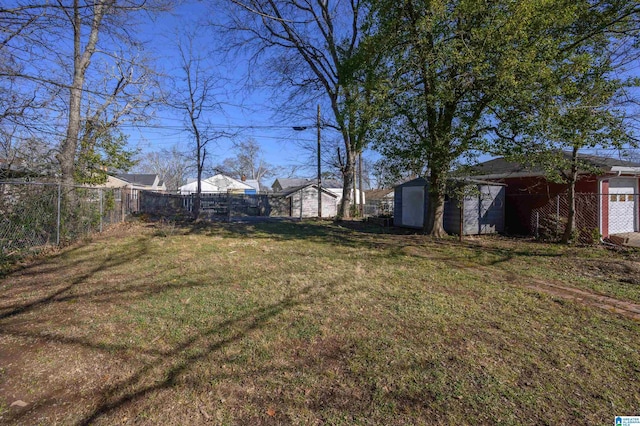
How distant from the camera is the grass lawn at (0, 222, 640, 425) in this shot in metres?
2.27

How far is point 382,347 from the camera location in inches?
122

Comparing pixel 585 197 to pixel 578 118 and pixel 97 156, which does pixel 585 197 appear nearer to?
pixel 578 118

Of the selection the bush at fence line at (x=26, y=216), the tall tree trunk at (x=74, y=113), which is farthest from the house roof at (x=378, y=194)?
the bush at fence line at (x=26, y=216)

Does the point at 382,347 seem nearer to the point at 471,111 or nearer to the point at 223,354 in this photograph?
the point at 223,354

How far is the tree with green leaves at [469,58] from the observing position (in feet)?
21.8

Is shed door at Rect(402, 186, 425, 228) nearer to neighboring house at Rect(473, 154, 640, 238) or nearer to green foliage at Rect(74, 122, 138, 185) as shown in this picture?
neighboring house at Rect(473, 154, 640, 238)

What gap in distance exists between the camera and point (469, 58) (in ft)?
22.7

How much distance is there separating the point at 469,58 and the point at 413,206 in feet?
24.1

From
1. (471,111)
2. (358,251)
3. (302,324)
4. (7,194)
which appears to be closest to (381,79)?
(471,111)

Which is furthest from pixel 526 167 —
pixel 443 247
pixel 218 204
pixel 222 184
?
pixel 222 184

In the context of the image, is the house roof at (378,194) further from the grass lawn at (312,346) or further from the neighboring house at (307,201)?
the grass lawn at (312,346)

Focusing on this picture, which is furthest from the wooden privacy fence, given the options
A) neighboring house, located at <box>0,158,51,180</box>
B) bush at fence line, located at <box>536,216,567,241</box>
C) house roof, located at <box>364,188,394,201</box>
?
house roof, located at <box>364,188,394,201</box>

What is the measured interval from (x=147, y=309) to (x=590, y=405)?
4.40 metres

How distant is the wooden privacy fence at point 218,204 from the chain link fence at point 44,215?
7.14 m
